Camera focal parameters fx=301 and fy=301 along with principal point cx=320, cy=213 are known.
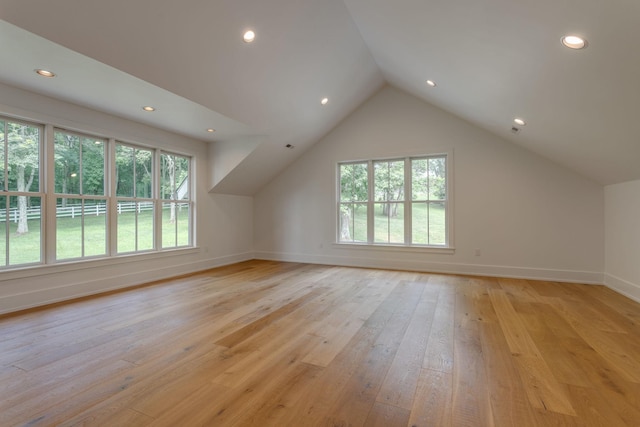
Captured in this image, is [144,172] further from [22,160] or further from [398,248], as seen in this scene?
[398,248]

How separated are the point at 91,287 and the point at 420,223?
533cm

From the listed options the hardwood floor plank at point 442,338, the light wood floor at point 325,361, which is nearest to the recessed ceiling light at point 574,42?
the light wood floor at point 325,361

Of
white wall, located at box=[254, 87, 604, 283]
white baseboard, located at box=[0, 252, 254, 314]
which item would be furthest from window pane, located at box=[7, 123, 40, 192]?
white wall, located at box=[254, 87, 604, 283]

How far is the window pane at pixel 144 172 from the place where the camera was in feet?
15.9

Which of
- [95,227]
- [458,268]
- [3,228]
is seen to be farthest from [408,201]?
[3,228]

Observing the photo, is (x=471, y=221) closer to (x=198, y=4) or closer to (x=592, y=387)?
(x=592, y=387)

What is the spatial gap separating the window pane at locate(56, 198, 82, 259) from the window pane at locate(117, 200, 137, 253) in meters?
0.53

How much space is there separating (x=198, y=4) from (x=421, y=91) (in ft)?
12.4

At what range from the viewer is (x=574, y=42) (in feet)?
7.04

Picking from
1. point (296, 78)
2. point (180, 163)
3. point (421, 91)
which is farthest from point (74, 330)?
point (421, 91)

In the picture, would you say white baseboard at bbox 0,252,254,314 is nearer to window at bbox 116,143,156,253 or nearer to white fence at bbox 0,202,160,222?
window at bbox 116,143,156,253

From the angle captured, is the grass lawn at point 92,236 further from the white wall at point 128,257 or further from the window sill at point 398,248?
the window sill at point 398,248

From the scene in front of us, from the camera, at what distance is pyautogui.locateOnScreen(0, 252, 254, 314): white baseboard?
11.0 feet

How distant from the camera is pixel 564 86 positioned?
2719 mm
